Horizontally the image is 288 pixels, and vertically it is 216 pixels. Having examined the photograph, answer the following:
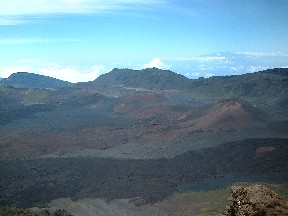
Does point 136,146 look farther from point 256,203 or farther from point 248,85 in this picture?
point 248,85

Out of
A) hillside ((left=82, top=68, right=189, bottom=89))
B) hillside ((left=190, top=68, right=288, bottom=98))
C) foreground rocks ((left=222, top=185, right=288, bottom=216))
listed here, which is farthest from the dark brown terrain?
hillside ((left=82, top=68, right=189, bottom=89))

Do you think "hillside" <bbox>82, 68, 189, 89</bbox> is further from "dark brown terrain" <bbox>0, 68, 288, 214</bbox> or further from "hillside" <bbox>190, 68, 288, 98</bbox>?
"dark brown terrain" <bbox>0, 68, 288, 214</bbox>

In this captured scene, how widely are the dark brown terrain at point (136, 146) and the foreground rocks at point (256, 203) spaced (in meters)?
32.3

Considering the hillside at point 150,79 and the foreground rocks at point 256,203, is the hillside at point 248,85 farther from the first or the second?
the foreground rocks at point 256,203

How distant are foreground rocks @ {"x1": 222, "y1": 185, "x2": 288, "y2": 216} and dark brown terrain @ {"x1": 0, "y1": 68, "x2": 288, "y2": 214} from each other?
3229 cm

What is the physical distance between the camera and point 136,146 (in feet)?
236

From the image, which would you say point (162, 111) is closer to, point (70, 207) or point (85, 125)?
point (85, 125)

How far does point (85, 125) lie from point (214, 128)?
36.0 m

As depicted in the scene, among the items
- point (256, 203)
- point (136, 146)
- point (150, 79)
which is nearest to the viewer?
point (256, 203)

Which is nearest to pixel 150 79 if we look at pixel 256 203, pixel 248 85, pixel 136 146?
pixel 248 85

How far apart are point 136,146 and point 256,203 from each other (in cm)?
5954

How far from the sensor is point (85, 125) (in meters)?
93.7

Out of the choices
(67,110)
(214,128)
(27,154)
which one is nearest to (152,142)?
(214,128)

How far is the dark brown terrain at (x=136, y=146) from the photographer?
5022 cm
